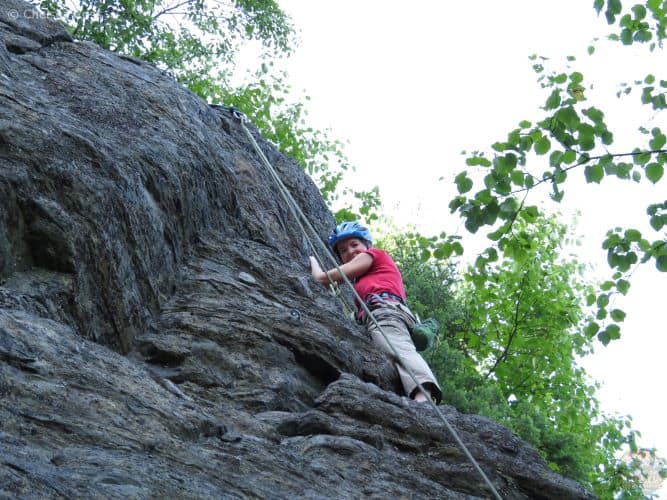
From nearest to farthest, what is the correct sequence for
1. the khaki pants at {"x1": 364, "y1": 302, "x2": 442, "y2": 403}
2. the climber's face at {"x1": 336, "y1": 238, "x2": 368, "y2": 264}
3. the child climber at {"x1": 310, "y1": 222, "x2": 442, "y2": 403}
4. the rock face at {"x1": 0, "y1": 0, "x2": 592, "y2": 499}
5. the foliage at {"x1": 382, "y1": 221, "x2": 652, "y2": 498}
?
the rock face at {"x1": 0, "y1": 0, "x2": 592, "y2": 499} → the khaki pants at {"x1": 364, "y1": 302, "x2": 442, "y2": 403} → the child climber at {"x1": 310, "y1": 222, "x2": 442, "y2": 403} → the climber's face at {"x1": 336, "y1": 238, "x2": 368, "y2": 264} → the foliage at {"x1": 382, "y1": 221, "x2": 652, "y2": 498}

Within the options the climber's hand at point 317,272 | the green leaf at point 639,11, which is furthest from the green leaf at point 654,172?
the climber's hand at point 317,272

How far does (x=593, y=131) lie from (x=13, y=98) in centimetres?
444

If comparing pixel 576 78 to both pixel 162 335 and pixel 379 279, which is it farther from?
pixel 162 335

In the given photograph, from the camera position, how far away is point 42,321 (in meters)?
4.57

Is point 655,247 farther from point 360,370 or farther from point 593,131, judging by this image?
point 360,370

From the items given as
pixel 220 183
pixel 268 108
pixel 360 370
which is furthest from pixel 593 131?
pixel 268 108

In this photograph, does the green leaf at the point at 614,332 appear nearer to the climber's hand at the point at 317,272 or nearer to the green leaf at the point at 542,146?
the green leaf at the point at 542,146

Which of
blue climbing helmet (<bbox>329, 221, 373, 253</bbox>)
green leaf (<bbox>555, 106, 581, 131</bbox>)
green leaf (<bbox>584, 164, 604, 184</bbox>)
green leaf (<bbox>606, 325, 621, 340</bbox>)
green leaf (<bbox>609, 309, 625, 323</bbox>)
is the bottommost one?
green leaf (<bbox>606, 325, 621, 340</bbox>)

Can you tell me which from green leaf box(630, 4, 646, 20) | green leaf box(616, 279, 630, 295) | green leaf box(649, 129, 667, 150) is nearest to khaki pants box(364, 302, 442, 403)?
green leaf box(616, 279, 630, 295)

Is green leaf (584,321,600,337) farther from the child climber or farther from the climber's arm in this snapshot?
the climber's arm

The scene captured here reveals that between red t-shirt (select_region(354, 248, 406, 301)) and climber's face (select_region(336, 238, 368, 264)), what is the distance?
22 cm

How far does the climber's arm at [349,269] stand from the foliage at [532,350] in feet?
13.9

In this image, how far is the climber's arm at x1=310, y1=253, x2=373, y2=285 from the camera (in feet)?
26.9

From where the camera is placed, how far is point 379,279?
8.44 meters
